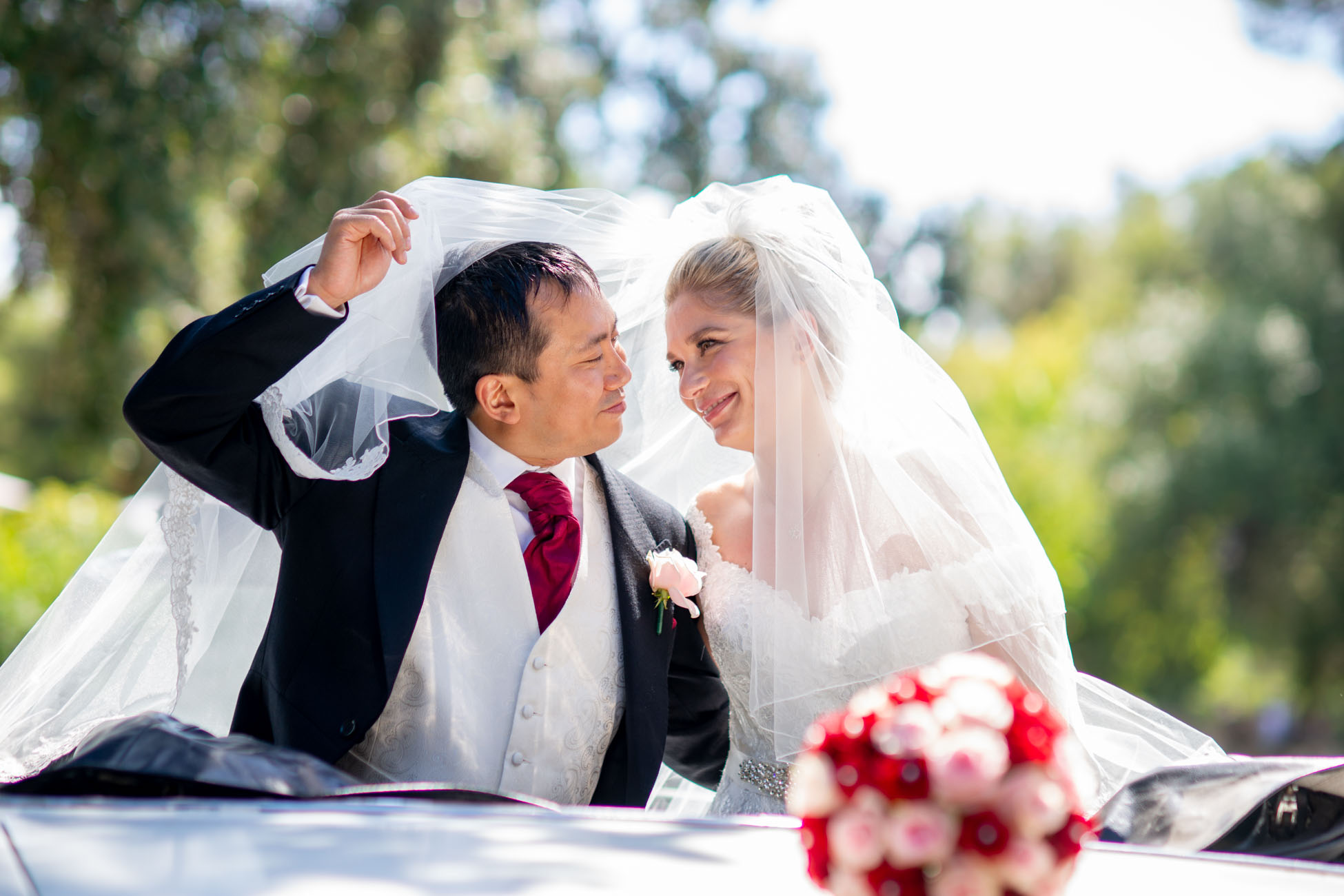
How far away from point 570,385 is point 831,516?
0.87 metres

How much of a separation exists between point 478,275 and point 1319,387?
1723 cm

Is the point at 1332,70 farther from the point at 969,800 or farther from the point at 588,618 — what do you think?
the point at 969,800

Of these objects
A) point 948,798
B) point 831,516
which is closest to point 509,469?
point 831,516

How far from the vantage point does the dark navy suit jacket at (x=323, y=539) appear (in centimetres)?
245

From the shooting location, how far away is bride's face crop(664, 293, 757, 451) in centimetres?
333

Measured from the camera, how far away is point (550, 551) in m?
2.86

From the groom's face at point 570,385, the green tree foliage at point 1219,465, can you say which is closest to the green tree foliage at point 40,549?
the groom's face at point 570,385

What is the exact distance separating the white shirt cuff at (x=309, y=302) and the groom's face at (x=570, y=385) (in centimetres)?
63

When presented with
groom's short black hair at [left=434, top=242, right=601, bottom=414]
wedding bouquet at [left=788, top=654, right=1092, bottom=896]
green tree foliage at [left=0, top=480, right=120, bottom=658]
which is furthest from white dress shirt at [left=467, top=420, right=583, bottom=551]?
green tree foliage at [left=0, top=480, right=120, bottom=658]

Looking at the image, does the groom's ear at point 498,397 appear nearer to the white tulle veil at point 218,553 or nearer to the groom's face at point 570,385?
the groom's face at point 570,385

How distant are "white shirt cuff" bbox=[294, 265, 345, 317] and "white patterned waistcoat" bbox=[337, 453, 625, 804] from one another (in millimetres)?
626

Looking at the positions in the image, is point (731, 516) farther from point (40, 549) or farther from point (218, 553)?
point (40, 549)

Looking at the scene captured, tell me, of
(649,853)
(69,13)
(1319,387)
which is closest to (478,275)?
(649,853)

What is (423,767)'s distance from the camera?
8.75 ft
